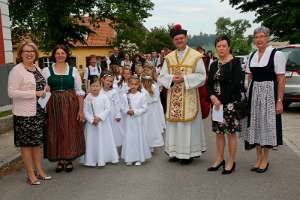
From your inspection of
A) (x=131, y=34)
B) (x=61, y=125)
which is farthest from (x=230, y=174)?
(x=131, y=34)

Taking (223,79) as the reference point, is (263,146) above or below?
below

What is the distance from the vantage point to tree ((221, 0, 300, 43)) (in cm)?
2184

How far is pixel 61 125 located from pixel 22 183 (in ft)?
3.22

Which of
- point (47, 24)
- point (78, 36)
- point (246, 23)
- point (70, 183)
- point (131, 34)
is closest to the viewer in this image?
point (70, 183)

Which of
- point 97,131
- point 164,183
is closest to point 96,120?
point 97,131

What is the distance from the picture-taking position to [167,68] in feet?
23.7

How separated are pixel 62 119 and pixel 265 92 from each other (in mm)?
2918

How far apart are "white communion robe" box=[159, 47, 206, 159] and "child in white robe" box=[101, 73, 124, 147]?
989 millimetres

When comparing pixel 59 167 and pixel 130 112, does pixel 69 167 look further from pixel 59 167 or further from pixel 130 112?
pixel 130 112

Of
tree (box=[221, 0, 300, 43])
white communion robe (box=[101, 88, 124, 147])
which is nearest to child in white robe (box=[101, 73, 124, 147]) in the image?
white communion robe (box=[101, 88, 124, 147])

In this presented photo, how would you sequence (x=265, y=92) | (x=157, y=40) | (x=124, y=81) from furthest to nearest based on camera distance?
(x=157, y=40)
(x=124, y=81)
(x=265, y=92)

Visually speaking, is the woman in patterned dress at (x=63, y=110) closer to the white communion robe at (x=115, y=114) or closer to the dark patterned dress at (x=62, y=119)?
the dark patterned dress at (x=62, y=119)

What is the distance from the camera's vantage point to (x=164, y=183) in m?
5.93

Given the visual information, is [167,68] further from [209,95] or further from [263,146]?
[263,146]
